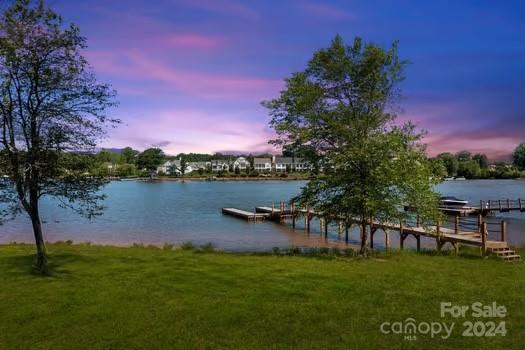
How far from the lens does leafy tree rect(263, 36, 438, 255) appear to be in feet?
63.6

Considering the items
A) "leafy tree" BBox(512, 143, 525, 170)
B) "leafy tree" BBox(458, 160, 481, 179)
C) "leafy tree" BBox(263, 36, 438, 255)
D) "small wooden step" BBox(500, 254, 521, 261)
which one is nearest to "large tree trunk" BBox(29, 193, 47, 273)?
"leafy tree" BBox(263, 36, 438, 255)

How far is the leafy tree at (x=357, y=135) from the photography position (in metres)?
19.4

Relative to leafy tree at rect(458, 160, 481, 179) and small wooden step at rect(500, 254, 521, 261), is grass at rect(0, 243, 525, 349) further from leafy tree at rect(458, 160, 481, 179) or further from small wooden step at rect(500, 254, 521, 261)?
leafy tree at rect(458, 160, 481, 179)

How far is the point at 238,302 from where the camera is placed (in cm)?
1112

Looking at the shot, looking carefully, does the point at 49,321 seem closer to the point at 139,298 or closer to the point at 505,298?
the point at 139,298

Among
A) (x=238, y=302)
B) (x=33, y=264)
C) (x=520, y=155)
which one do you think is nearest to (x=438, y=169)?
(x=238, y=302)

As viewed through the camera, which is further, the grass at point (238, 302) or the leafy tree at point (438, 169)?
the leafy tree at point (438, 169)

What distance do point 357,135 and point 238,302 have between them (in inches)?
470

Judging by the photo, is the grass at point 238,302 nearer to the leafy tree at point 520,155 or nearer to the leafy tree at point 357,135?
the leafy tree at point 357,135

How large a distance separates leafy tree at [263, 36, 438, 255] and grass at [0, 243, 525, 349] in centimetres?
367

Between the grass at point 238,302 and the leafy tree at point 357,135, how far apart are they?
3.67 meters

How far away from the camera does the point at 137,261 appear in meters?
17.8

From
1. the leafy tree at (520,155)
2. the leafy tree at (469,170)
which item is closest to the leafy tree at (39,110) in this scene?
the leafy tree at (520,155)

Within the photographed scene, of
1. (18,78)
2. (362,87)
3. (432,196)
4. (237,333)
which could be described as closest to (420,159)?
(432,196)
